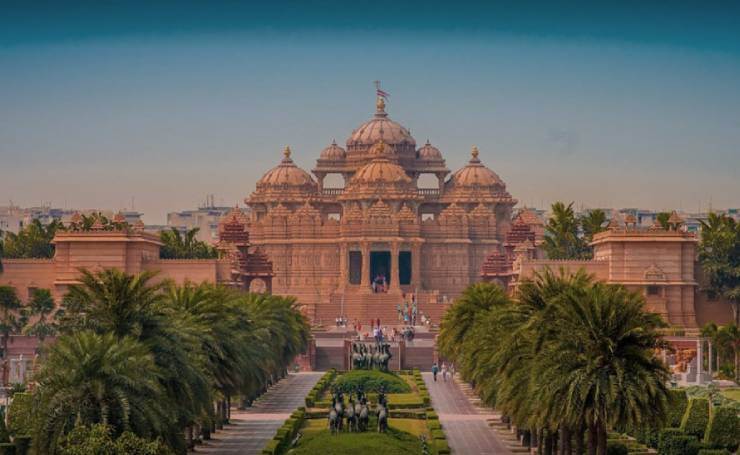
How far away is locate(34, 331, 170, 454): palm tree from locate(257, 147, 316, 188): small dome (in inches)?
4460

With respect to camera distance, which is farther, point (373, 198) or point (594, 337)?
point (373, 198)

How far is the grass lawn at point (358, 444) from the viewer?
56.6m

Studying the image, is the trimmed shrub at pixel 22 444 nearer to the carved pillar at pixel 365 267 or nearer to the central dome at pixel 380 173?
the carved pillar at pixel 365 267

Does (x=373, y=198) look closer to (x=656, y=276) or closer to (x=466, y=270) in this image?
(x=466, y=270)

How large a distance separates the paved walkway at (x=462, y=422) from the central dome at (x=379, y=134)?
224 feet

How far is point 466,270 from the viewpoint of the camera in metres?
149

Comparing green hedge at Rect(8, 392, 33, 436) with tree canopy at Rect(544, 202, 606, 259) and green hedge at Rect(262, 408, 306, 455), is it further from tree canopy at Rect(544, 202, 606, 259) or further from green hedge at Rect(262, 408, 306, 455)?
tree canopy at Rect(544, 202, 606, 259)

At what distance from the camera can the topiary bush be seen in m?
87.9

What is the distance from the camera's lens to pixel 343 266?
14700 centimetres

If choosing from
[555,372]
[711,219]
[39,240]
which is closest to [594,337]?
[555,372]

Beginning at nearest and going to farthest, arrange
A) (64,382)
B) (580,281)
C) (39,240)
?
1. (64,382)
2. (580,281)
3. (39,240)

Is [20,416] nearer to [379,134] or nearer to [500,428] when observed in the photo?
[500,428]

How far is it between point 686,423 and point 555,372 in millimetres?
13505

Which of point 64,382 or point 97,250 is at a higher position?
point 97,250
